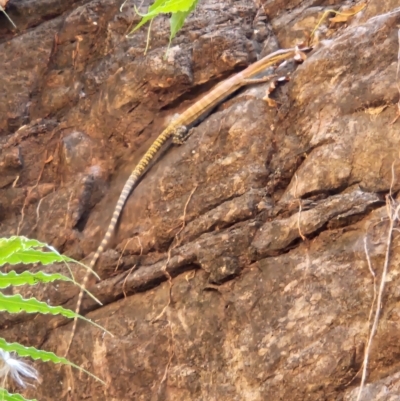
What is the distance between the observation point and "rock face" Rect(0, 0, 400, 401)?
9.25 feet

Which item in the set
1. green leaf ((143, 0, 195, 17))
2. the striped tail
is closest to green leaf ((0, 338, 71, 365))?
green leaf ((143, 0, 195, 17))

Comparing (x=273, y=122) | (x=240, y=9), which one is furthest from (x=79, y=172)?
(x=240, y=9)

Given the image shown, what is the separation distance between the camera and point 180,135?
4566mm

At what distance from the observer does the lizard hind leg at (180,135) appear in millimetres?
4543

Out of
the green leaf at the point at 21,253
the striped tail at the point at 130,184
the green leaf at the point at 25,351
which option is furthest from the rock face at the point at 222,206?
the green leaf at the point at 21,253

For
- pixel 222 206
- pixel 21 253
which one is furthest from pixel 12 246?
pixel 222 206

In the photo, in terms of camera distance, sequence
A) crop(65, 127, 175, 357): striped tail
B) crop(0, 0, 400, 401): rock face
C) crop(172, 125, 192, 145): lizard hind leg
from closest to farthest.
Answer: crop(0, 0, 400, 401): rock face < crop(65, 127, 175, 357): striped tail < crop(172, 125, 192, 145): lizard hind leg

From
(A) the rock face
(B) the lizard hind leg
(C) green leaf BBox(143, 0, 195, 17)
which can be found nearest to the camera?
(C) green leaf BBox(143, 0, 195, 17)

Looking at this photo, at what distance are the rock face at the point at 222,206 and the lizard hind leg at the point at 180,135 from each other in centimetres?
10

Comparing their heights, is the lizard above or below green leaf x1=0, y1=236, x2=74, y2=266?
below

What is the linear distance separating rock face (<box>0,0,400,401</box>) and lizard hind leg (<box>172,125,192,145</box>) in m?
0.10

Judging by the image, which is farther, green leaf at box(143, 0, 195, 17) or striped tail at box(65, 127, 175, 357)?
striped tail at box(65, 127, 175, 357)

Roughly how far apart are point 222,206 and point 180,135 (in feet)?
3.75

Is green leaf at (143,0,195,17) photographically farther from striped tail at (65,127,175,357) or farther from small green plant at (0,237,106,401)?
striped tail at (65,127,175,357)
